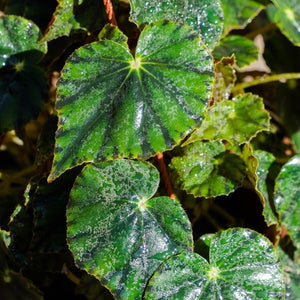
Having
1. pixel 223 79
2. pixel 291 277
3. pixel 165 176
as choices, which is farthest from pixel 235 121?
pixel 291 277

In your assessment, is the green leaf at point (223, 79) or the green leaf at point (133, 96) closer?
the green leaf at point (133, 96)

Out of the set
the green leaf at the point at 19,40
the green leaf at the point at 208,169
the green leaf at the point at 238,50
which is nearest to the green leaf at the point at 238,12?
the green leaf at the point at 238,50

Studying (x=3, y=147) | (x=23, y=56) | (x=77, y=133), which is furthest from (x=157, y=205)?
(x=3, y=147)

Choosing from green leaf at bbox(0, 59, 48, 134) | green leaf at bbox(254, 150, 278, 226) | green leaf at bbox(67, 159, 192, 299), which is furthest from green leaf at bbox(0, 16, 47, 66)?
green leaf at bbox(254, 150, 278, 226)

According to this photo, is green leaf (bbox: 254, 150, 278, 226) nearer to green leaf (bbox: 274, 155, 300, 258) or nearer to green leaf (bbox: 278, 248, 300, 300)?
green leaf (bbox: 274, 155, 300, 258)

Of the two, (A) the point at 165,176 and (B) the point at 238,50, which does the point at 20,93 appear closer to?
(A) the point at 165,176

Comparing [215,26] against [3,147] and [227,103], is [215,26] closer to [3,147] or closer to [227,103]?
[227,103]

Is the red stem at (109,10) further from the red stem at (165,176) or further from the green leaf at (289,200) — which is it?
the green leaf at (289,200)

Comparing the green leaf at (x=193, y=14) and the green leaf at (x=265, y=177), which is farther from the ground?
the green leaf at (x=193, y=14)

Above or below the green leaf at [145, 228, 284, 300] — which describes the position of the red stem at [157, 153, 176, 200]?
above
